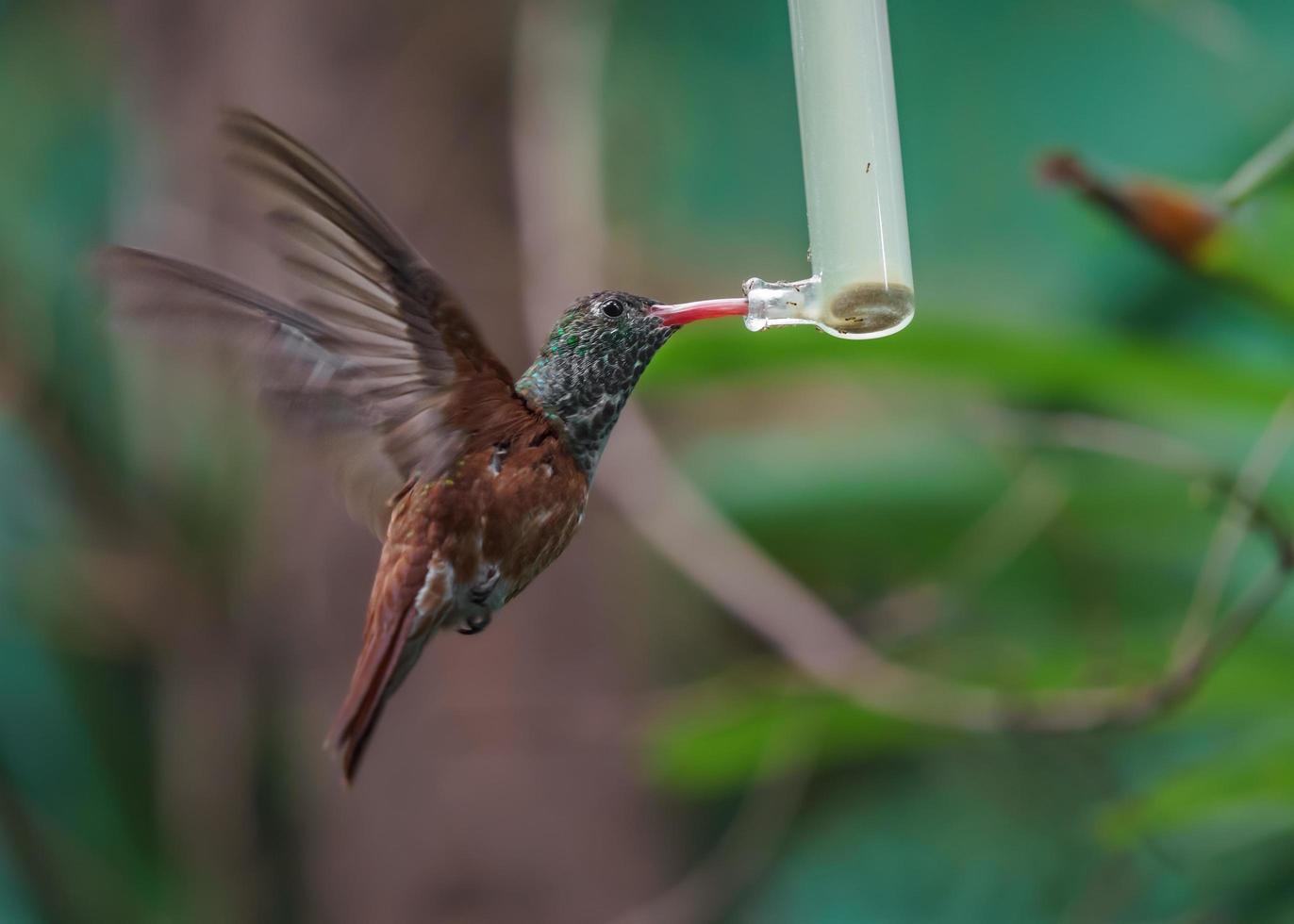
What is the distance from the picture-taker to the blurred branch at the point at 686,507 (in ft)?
4.74

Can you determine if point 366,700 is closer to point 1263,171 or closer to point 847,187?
point 847,187

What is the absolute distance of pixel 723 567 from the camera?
177cm

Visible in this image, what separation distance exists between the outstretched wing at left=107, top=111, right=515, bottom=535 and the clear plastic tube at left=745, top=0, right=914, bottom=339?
19 cm

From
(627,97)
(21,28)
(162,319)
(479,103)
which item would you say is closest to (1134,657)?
(479,103)

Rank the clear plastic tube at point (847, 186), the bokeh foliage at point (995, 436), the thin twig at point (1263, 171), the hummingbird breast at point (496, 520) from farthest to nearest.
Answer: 1. the bokeh foliage at point (995, 436)
2. the thin twig at point (1263, 171)
3. the hummingbird breast at point (496, 520)
4. the clear plastic tube at point (847, 186)

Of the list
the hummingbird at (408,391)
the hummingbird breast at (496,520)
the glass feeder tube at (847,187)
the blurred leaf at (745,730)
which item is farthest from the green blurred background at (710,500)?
the glass feeder tube at (847,187)

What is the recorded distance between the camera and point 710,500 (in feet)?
7.22

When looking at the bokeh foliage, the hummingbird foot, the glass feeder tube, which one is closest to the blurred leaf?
the bokeh foliage

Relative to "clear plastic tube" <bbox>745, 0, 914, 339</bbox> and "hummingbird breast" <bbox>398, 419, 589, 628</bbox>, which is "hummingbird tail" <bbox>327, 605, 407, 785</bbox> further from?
"clear plastic tube" <bbox>745, 0, 914, 339</bbox>

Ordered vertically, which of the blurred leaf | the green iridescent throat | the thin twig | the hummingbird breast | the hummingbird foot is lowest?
the blurred leaf

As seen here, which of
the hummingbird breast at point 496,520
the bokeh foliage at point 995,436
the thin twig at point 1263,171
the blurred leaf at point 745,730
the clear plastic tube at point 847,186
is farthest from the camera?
the blurred leaf at point 745,730

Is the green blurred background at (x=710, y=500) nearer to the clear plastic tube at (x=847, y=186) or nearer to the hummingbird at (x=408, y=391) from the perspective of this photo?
the hummingbird at (x=408, y=391)

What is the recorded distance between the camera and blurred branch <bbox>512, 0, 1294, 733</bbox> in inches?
56.9

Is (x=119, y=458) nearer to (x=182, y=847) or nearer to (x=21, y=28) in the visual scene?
(x=182, y=847)
